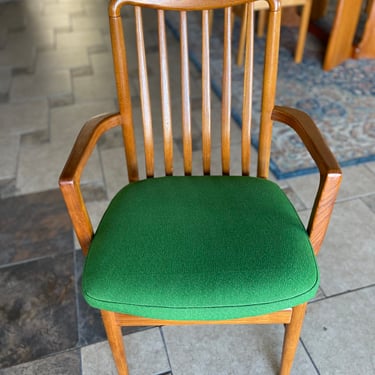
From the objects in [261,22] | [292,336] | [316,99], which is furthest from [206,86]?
[261,22]

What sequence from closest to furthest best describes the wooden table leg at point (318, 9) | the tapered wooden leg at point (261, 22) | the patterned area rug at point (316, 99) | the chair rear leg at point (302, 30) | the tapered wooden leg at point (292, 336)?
the tapered wooden leg at point (292, 336) < the patterned area rug at point (316, 99) < the chair rear leg at point (302, 30) < the tapered wooden leg at point (261, 22) < the wooden table leg at point (318, 9)

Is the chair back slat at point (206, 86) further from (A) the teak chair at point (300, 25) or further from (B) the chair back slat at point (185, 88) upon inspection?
(A) the teak chair at point (300, 25)

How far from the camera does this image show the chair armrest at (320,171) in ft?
2.58

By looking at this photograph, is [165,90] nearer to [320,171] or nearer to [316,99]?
[320,171]

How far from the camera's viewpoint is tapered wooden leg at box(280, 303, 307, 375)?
90cm

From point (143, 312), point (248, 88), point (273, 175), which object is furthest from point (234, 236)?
point (273, 175)

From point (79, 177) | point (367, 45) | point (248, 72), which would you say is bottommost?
point (367, 45)

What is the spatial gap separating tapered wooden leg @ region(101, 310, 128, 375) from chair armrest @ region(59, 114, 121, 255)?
0.16 m

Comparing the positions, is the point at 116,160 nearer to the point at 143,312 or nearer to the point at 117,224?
the point at 117,224

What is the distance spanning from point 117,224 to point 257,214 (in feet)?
1.09

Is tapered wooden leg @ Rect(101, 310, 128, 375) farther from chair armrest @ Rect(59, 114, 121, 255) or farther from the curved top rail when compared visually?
the curved top rail

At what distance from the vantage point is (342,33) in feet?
8.82

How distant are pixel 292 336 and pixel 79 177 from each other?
635mm

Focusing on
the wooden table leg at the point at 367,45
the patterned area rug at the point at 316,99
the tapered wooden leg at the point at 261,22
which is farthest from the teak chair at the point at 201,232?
the tapered wooden leg at the point at 261,22
